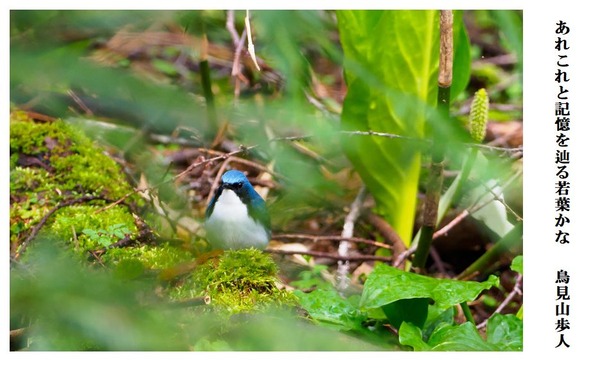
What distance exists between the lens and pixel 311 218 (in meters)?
3.31

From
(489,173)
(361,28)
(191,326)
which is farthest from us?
(361,28)

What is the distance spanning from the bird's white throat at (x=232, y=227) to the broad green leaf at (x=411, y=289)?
1.94 ft

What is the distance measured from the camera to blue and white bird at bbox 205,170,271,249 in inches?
103

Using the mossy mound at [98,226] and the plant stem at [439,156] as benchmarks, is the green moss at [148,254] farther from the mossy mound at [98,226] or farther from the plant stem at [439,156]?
the plant stem at [439,156]

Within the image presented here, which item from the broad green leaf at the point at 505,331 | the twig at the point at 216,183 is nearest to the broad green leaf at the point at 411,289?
the broad green leaf at the point at 505,331

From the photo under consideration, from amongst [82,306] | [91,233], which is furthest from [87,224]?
[82,306]

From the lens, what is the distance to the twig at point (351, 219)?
10.3 ft

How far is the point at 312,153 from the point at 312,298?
1.19 m

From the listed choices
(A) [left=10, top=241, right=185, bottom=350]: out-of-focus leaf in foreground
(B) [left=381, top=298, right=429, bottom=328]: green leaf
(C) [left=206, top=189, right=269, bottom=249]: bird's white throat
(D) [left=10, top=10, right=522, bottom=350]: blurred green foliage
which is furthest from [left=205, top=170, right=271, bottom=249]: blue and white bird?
(A) [left=10, top=241, right=185, bottom=350]: out-of-focus leaf in foreground

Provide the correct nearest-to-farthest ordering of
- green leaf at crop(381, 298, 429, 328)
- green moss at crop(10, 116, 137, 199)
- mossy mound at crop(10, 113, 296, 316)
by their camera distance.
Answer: mossy mound at crop(10, 113, 296, 316), green leaf at crop(381, 298, 429, 328), green moss at crop(10, 116, 137, 199)

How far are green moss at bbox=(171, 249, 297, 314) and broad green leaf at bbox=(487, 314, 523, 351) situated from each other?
2.80 ft

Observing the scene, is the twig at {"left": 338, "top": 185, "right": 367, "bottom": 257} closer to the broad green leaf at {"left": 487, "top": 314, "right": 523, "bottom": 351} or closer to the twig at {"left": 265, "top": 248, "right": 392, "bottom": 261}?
the twig at {"left": 265, "top": 248, "right": 392, "bottom": 261}
